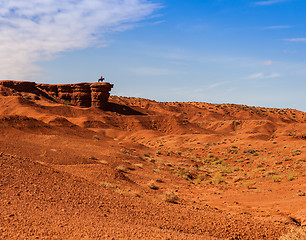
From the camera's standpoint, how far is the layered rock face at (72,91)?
80625 mm

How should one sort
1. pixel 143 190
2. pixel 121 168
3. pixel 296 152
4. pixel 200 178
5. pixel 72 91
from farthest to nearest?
1. pixel 72 91
2. pixel 296 152
3. pixel 200 178
4. pixel 121 168
5. pixel 143 190

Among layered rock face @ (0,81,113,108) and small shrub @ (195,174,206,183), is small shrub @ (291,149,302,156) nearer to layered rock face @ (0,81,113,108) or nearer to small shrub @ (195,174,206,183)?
small shrub @ (195,174,206,183)

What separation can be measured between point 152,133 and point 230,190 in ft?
127

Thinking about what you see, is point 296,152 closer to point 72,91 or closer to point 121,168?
point 121,168

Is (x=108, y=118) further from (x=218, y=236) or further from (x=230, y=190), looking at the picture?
(x=218, y=236)

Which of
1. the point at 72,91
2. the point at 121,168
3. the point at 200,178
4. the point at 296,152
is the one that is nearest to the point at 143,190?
the point at 121,168

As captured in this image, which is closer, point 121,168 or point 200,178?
point 121,168

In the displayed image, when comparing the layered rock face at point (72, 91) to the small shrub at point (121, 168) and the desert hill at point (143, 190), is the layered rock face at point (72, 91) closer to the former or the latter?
the desert hill at point (143, 190)

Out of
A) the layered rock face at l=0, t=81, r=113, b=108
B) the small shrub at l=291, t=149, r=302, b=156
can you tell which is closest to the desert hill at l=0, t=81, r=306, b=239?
the small shrub at l=291, t=149, r=302, b=156

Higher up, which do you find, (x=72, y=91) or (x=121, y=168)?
(x=72, y=91)

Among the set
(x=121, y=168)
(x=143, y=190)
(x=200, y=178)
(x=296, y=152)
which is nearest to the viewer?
(x=143, y=190)

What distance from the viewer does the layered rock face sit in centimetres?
8062

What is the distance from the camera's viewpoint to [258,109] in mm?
121125

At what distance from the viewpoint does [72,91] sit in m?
85.6
